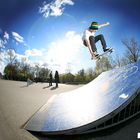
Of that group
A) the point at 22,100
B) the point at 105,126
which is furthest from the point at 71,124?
the point at 22,100

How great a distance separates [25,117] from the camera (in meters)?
2.93

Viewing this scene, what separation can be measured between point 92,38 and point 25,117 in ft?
5.41

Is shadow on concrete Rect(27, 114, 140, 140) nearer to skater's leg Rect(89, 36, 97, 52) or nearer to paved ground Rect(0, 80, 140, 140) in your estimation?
paved ground Rect(0, 80, 140, 140)

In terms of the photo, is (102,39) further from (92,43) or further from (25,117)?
(25,117)

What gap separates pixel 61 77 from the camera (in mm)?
3188

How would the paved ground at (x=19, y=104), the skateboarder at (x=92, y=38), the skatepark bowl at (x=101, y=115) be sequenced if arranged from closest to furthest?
the skatepark bowl at (x=101, y=115) < the paved ground at (x=19, y=104) < the skateboarder at (x=92, y=38)

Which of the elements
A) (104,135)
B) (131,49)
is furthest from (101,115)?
(131,49)

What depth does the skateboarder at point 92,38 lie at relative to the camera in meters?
2.95

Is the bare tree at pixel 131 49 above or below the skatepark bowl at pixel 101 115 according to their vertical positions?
above

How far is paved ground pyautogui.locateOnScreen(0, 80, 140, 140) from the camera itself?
2148 mm

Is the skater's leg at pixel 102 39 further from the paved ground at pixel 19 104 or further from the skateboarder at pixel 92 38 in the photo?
the paved ground at pixel 19 104

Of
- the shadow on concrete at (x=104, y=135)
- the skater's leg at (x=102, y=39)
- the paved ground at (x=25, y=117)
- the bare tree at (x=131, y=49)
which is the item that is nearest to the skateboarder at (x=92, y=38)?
the skater's leg at (x=102, y=39)

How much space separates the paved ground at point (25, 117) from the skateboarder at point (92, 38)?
2.89 feet

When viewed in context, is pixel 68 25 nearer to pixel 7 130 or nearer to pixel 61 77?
pixel 61 77
